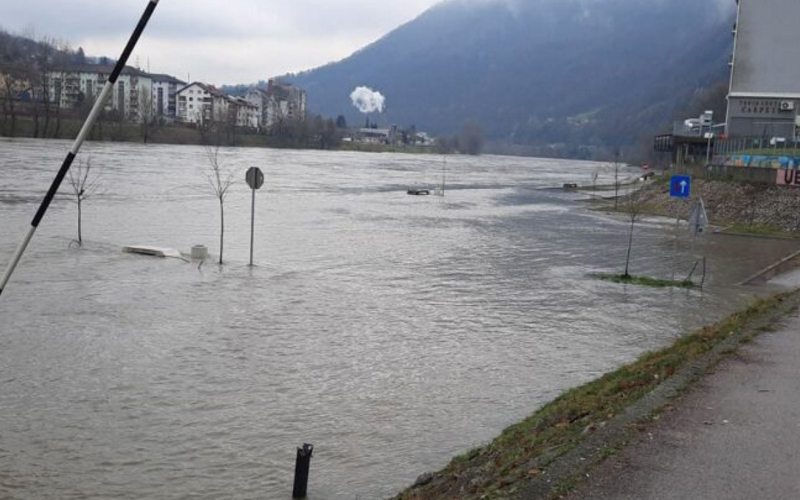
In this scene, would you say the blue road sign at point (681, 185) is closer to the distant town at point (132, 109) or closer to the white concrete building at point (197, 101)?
the distant town at point (132, 109)

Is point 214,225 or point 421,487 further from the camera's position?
point 214,225

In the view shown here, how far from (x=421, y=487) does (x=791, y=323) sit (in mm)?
8641

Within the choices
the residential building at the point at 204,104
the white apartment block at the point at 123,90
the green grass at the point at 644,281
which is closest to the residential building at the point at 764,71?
the green grass at the point at 644,281

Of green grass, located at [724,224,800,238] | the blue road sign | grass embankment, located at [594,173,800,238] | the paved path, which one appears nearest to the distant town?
grass embankment, located at [594,173,800,238]

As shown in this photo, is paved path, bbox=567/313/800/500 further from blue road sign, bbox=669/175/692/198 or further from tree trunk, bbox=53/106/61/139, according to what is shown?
tree trunk, bbox=53/106/61/139

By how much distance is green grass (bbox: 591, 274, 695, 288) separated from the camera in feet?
77.0

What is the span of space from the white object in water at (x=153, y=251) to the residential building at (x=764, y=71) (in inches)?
2124

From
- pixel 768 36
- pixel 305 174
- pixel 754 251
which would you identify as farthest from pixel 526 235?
pixel 305 174

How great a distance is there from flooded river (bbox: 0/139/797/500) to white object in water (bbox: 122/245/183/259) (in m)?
0.61

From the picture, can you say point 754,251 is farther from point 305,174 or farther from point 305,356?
point 305,174

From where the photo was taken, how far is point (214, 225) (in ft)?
114

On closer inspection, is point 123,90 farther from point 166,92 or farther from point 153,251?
point 153,251

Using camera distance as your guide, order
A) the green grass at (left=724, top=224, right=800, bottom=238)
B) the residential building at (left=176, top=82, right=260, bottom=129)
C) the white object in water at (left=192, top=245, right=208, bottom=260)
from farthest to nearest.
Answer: the residential building at (left=176, top=82, right=260, bottom=129), the green grass at (left=724, top=224, right=800, bottom=238), the white object in water at (left=192, top=245, right=208, bottom=260)

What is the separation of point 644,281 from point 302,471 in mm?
18238
